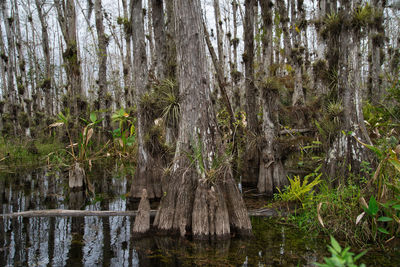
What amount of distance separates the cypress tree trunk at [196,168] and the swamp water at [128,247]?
0.88 ft

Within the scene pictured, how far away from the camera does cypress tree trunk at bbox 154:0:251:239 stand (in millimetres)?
4438

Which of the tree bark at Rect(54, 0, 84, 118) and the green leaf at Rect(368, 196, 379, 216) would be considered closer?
the green leaf at Rect(368, 196, 379, 216)

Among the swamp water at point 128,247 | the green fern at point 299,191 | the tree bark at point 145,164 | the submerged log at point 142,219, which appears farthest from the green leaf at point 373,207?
the tree bark at point 145,164

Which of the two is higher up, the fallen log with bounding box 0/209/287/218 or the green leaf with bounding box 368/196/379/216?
the green leaf with bounding box 368/196/379/216

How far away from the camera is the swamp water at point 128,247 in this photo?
3816 mm

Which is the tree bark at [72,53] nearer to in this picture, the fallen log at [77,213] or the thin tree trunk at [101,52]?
the thin tree trunk at [101,52]

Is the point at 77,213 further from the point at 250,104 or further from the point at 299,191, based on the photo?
the point at 250,104

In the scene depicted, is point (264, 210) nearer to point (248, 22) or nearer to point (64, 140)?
point (248, 22)

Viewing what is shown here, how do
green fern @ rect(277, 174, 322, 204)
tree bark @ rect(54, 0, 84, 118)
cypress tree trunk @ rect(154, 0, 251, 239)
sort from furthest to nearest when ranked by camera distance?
tree bark @ rect(54, 0, 84, 118)
green fern @ rect(277, 174, 322, 204)
cypress tree trunk @ rect(154, 0, 251, 239)

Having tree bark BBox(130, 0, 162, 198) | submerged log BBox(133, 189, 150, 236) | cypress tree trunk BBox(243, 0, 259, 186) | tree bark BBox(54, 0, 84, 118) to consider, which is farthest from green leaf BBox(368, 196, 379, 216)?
tree bark BBox(54, 0, 84, 118)

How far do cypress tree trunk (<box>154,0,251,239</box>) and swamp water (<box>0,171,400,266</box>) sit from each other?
0.88 ft

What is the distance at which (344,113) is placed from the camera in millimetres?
5594

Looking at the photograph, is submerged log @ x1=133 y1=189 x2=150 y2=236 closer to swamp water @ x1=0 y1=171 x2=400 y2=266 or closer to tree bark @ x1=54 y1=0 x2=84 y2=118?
swamp water @ x1=0 y1=171 x2=400 y2=266

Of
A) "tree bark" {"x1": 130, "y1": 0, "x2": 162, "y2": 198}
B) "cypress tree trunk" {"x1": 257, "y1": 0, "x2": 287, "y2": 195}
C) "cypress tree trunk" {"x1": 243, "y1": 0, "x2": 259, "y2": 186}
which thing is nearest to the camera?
"tree bark" {"x1": 130, "y1": 0, "x2": 162, "y2": 198}
